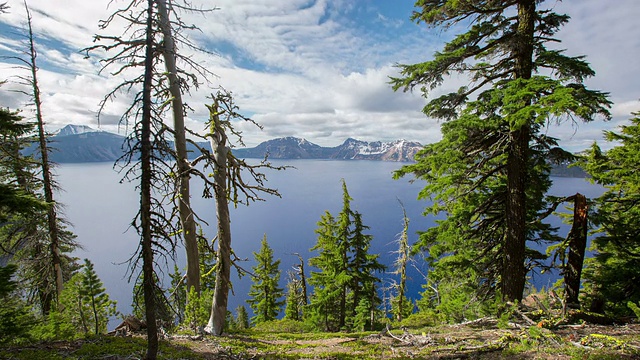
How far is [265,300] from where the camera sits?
88.1ft

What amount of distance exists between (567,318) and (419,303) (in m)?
25.4

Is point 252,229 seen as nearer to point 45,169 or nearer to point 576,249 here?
point 45,169

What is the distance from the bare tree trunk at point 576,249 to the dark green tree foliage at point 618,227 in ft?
1.75

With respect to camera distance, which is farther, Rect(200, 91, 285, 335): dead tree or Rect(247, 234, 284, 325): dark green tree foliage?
Rect(247, 234, 284, 325): dark green tree foliage

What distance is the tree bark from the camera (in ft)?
21.8

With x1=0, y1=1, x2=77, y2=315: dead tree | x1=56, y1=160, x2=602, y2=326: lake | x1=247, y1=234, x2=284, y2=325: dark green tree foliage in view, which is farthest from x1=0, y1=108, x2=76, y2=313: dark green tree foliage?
x1=56, y1=160, x2=602, y2=326: lake

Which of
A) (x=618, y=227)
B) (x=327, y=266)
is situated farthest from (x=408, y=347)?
(x=327, y=266)

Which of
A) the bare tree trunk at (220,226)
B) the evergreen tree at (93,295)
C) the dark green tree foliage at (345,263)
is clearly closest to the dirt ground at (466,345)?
the bare tree trunk at (220,226)

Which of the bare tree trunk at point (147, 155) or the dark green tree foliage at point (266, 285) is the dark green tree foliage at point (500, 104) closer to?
the bare tree trunk at point (147, 155)

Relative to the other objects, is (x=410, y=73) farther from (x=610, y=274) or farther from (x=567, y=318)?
(x=610, y=274)

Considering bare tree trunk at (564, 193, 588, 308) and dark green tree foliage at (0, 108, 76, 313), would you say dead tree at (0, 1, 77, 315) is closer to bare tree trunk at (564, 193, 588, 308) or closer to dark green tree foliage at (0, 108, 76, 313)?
dark green tree foliage at (0, 108, 76, 313)

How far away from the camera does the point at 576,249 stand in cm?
742

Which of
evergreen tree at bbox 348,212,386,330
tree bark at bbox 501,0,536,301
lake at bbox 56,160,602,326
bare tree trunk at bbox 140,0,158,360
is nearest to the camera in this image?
bare tree trunk at bbox 140,0,158,360

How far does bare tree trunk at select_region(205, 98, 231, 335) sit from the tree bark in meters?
7.17
